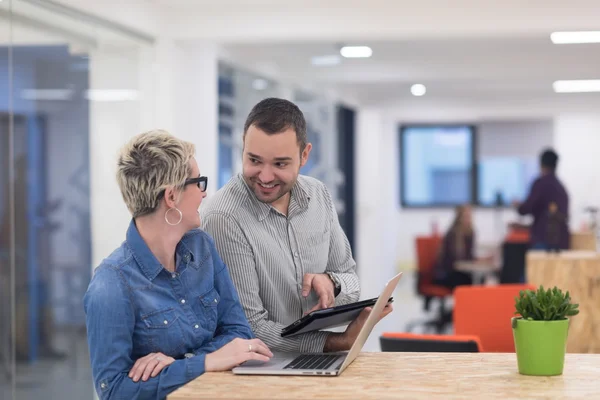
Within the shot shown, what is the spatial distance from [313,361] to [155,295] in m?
0.49

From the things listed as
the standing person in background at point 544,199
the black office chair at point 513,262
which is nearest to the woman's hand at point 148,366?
the standing person in background at point 544,199

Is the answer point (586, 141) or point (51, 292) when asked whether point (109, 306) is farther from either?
point (586, 141)

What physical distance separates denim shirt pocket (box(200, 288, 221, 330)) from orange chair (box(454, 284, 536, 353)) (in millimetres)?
2434

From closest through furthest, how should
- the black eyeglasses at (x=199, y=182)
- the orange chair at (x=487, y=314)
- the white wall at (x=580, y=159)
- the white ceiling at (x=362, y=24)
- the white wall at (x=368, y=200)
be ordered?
1. the black eyeglasses at (x=199, y=182)
2. the orange chair at (x=487, y=314)
3. the white ceiling at (x=362, y=24)
4. the white wall at (x=368, y=200)
5. the white wall at (x=580, y=159)

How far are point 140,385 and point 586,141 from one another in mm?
12505

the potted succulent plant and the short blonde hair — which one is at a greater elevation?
the short blonde hair

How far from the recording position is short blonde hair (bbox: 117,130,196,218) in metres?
2.26

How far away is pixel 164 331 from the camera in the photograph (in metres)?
2.28

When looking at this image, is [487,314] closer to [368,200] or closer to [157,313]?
[157,313]

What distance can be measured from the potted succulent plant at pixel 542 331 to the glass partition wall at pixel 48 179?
8.86ft

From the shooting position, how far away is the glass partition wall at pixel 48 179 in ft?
13.9

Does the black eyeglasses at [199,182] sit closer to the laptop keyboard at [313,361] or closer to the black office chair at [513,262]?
the laptop keyboard at [313,361]

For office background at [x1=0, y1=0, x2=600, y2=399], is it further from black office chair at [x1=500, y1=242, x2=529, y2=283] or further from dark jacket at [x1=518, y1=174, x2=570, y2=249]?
black office chair at [x1=500, y1=242, x2=529, y2=283]

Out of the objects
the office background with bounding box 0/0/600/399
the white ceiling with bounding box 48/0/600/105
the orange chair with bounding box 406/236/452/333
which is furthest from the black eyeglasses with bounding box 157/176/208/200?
the orange chair with bounding box 406/236/452/333
